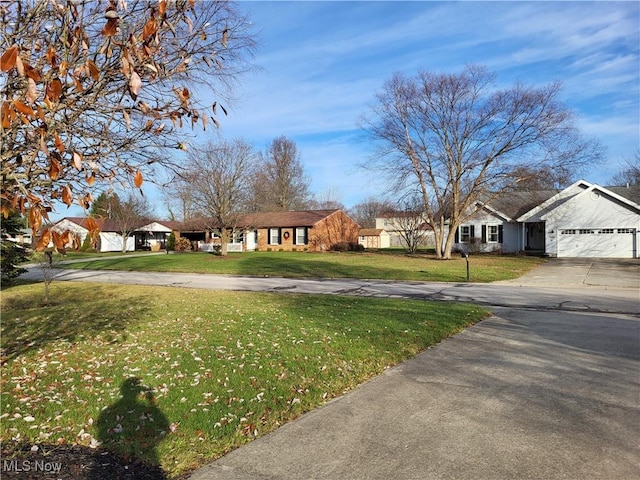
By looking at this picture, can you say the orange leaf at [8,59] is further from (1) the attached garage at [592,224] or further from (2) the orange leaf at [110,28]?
(1) the attached garage at [592,224]

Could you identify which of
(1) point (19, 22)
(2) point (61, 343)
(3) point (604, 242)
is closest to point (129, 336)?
(2) point (61, 343)

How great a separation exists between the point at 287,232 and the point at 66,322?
37973mm

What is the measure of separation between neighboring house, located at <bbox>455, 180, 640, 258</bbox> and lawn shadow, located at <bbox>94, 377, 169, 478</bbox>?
30.8m

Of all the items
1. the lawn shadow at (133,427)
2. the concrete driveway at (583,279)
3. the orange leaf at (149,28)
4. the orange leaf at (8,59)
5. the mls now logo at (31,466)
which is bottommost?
the mls now logo at (31,466)

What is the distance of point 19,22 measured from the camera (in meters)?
3.16

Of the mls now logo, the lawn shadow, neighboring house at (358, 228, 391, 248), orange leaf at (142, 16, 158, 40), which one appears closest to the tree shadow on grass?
the lawn shadow

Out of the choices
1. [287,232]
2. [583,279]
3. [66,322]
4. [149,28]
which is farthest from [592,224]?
[149,28]

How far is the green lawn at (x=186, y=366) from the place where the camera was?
420 centimetres

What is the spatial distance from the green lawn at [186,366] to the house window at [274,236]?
36657mm

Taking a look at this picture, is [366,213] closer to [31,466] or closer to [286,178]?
[286,178]

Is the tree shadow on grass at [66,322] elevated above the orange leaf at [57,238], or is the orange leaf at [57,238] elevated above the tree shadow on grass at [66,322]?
the orange leaf at [57,238]

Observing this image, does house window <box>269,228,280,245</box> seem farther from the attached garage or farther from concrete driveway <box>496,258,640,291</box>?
concrete driveway <box>496,258,640,291</box>

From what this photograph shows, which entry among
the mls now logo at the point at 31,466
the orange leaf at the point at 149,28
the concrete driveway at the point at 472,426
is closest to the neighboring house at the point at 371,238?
the concrete driveway at the point at 472,426

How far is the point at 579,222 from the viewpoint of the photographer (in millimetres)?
35406
